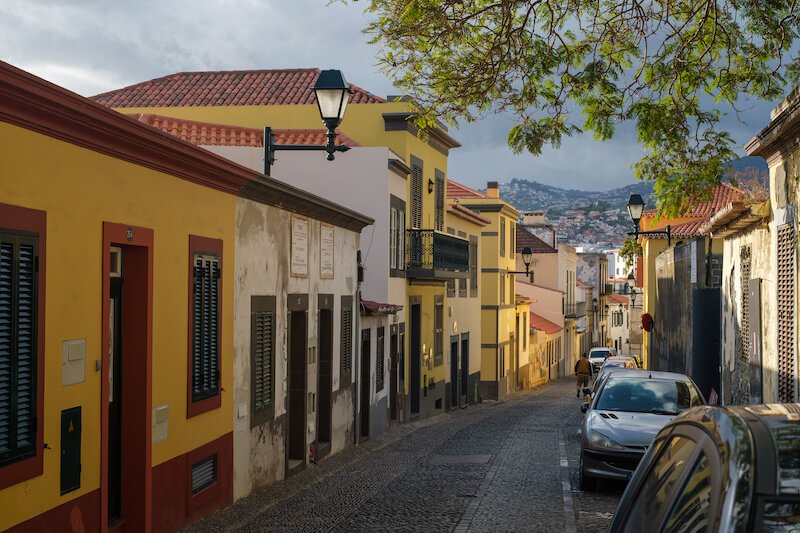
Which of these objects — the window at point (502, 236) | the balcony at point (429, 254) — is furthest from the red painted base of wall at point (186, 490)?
the window at point (502, 236)

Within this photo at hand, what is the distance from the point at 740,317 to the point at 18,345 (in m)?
12.9

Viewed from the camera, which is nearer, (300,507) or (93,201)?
(93,201)

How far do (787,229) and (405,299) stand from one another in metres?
15.3

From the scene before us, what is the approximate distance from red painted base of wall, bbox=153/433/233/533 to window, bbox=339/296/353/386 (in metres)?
6.42

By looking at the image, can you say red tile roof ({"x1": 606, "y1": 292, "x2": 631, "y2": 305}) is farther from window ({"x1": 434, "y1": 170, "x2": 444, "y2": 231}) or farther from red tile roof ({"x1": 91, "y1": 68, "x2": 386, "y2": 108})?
red tile roof ({"x1": 91, "y1": 68, "x2": 386, "y2": 108})

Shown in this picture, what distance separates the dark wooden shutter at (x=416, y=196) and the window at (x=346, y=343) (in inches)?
343

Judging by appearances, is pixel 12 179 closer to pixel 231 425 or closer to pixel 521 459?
pixel 231 425

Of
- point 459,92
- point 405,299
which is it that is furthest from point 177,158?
point 405,299

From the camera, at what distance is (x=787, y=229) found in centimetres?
1295

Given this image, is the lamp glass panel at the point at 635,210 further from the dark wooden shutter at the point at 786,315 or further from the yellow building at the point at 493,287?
the yellow building at the point at 493,287

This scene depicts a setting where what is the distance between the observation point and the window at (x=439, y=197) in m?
32.0

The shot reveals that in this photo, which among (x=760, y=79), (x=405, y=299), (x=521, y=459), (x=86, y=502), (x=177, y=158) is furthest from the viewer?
(x=405, y=299)

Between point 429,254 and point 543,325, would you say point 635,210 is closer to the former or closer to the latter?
point 429,254

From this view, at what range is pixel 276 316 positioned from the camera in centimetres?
1462
